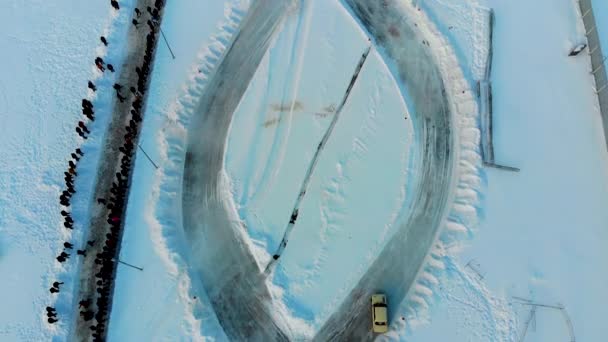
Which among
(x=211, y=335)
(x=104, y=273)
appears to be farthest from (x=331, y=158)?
(x=104, y=273)

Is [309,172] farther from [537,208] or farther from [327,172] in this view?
[537,208]

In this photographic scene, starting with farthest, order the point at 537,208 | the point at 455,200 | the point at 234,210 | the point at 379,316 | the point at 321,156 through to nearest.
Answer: the point at 321,156
the point at 234,210
the point at 455,200
the point at 537,208
the point at 379,316

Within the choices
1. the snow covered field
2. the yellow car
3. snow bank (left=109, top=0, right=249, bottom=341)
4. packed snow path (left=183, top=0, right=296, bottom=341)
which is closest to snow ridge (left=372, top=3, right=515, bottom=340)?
the snow covered field

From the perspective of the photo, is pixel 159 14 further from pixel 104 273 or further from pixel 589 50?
pixel 589 50

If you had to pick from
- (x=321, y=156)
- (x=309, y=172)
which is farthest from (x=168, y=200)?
(x=321, y=156)

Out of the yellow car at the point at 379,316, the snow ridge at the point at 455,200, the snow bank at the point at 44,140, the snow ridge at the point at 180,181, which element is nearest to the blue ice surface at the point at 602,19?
the snow ridge at the point at 455,200
